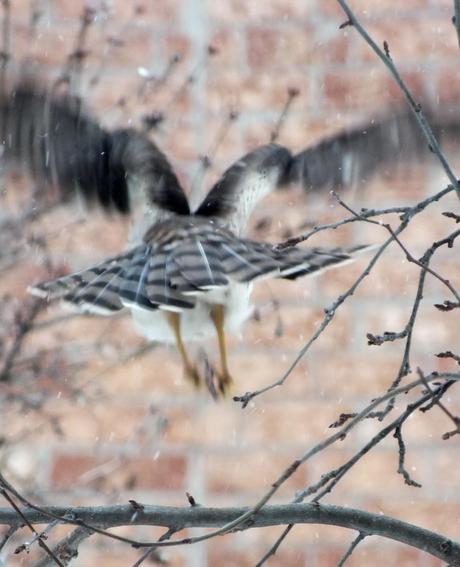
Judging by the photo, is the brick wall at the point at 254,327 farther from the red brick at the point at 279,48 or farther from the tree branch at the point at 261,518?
the tree branch at the point at 261,518

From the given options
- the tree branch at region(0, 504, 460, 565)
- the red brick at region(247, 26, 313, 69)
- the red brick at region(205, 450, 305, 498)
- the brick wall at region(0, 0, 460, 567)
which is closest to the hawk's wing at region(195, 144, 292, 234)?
the brick wall at region(0, 0, 460, 567)

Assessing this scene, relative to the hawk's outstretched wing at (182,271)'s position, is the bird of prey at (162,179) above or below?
above

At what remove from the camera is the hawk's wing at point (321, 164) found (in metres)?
1.94

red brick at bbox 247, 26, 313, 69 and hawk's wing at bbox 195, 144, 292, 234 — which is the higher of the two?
red brick at bbox 247, 26, 313, 69

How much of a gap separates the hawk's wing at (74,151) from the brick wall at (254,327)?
0.31 metres

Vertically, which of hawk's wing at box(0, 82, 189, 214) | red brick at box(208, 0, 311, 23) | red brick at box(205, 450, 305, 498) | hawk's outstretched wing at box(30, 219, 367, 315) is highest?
red brick at box(208, 0, 311, 23)

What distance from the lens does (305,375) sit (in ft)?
7.77

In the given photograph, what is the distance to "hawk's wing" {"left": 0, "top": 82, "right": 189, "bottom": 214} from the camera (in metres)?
1.95

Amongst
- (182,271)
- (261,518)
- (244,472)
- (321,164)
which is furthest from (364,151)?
(261,518)

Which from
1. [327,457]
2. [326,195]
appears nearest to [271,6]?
[326,195]

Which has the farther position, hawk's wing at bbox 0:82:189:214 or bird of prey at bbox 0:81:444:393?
hawk's wing at bbox 0:82:189:214

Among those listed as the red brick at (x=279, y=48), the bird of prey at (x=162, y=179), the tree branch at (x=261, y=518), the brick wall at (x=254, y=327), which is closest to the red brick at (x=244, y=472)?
the brick wall at (x=254, y=327)

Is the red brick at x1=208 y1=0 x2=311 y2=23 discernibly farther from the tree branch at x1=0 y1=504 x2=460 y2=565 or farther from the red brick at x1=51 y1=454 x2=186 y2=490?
the tree branch at x1=0 y1=504 x2=460 y2=565

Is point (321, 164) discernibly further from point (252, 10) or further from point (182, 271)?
point (252, 10)
